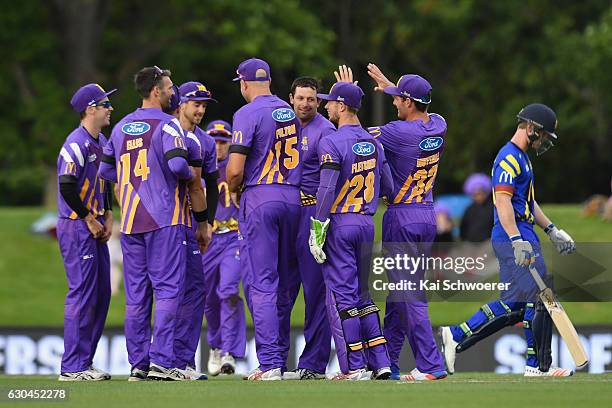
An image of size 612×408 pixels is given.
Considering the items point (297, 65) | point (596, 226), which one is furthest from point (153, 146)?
point (297, 65)

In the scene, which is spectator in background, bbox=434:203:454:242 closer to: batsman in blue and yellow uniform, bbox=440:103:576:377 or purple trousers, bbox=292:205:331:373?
batsman in blue and yellow uniform, bbox=440:103:576:377

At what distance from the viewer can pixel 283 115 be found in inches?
504

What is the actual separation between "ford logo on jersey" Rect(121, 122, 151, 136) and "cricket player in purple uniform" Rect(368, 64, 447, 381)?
2168 millimetres

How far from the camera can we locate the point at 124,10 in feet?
117

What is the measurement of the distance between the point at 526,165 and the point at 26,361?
8754 mm

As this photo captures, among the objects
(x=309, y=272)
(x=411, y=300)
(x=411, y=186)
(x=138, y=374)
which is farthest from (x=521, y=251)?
(x=138, y=374)

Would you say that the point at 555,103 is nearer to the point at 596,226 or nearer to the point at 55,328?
the point at 596,226

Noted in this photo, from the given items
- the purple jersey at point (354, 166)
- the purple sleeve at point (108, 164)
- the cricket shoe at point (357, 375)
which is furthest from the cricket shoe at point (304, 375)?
the purple sleeve at point (108, 164)

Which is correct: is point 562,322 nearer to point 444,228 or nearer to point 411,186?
point 411,186

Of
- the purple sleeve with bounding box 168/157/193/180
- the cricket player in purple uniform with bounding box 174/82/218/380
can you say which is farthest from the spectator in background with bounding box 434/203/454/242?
the purple sleeve with bounding box 168/157/193/180

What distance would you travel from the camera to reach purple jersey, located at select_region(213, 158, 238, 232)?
51.7 feet

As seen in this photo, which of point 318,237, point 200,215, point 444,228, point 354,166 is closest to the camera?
point 318,237

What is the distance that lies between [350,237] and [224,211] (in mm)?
3316

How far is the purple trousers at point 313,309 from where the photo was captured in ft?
43.2
